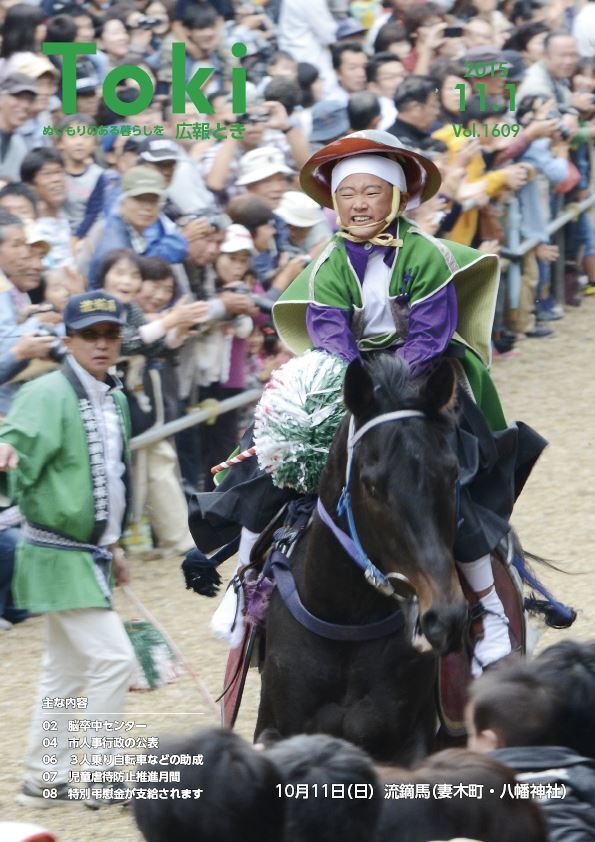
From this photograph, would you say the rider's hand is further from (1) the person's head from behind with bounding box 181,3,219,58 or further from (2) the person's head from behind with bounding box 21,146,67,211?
(1) the person's head from behind with bounding box 181,3,219,58

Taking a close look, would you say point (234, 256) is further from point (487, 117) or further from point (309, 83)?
point (309, 83)

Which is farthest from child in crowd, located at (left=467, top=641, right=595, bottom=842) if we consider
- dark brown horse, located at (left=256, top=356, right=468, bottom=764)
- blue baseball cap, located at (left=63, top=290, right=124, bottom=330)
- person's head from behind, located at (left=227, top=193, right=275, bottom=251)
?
person's head from behind, located at (left=227, top=193, right=275, bottom=251)

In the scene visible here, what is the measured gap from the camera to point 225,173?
1047cm

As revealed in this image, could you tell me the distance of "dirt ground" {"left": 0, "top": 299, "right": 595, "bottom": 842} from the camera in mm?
6266

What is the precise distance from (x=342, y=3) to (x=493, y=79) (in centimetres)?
257

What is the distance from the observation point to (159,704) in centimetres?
714

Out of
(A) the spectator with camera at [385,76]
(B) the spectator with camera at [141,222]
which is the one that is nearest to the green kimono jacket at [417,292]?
(B) the spectator with camera at [141,222]

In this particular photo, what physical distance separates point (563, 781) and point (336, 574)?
177cm

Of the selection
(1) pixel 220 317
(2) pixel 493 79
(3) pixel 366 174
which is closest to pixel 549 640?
(1) pixel 220 317

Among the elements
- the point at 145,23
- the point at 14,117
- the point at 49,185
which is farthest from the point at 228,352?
the point at 145,23

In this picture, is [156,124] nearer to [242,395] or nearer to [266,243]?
[266,243]

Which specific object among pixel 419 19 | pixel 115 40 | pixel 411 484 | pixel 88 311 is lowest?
pixel 411 484

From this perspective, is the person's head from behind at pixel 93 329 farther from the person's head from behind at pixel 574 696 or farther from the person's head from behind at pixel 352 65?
the person's head from behind at pixel 352 65

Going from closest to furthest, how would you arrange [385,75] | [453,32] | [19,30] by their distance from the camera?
1. [19,30]
2. [385,75]
3. [453,32]
